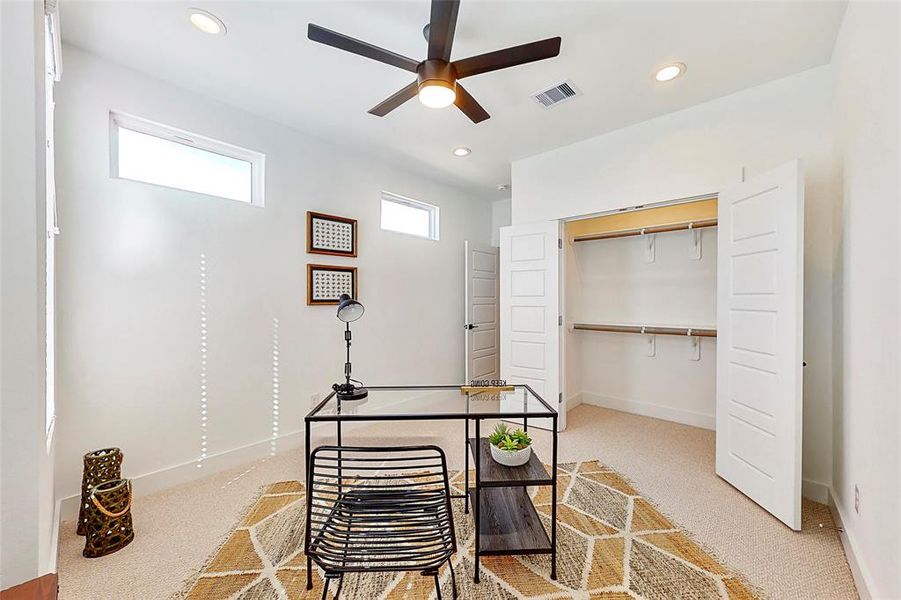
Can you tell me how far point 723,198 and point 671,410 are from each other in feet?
7.68

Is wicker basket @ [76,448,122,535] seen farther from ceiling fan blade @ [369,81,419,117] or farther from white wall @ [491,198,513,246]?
white wall @ [491,198,513,246]

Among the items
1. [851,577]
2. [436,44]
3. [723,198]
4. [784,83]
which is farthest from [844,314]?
[436,44]

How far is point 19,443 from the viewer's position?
1.00m

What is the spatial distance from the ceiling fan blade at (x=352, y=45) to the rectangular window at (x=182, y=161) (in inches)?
64.0

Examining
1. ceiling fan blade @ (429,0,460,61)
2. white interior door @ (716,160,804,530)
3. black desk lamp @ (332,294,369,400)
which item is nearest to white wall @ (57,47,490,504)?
black desk lamp @ (332,294,369,400)

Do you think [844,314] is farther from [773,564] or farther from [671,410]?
[671,410]

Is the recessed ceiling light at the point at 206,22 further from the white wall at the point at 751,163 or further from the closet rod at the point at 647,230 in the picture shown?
the closet rod at the point at 647,230

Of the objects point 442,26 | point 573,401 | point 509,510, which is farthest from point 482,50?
point 573,401

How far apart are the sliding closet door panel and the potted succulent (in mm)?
1891

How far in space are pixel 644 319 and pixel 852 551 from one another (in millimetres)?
2635

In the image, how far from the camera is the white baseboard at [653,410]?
381 cm

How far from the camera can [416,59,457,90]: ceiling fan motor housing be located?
1.86 metres

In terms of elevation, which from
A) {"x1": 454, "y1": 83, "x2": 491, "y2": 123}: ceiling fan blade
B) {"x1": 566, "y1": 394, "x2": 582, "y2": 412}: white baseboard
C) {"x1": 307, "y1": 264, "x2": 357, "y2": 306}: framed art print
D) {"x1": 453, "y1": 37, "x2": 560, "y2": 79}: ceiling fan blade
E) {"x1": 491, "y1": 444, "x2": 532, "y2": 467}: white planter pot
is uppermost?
{"x1": 453, "y1": 37, "x2": 560, "y2": 79}: ceiling fan blade

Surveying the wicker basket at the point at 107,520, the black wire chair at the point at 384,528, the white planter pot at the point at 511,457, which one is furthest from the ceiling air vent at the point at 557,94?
the wicker basket at the point at 107,520
